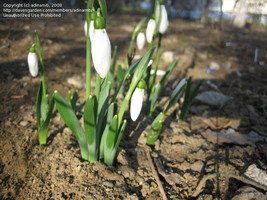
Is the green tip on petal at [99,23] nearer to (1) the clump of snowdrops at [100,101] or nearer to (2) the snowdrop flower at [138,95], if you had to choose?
(1) the clump of snowdrops at [100,101]

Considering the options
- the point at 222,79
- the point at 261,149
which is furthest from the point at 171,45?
the point at 261,149

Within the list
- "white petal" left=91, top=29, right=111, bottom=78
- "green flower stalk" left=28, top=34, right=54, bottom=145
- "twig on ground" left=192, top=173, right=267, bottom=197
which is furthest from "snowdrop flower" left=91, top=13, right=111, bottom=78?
"twig on ground" left=192, top=173, right=267, bottom=197

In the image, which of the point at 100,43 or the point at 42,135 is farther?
the point at 42,135

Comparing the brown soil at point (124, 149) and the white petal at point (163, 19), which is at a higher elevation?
the white petal at point (163, 19)

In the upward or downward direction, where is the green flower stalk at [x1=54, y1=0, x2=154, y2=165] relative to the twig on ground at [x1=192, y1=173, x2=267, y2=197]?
upward

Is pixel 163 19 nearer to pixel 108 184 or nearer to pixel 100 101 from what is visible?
pixel 100 101

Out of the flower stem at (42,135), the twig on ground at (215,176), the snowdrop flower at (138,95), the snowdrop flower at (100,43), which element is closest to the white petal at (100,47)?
the snowdrop flower at (100,43)

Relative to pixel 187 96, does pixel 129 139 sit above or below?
below

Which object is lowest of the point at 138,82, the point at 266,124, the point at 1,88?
the point at 266,124

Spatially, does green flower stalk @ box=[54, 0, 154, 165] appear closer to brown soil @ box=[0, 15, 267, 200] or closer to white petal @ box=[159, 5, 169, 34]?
brown soil @ box=[0, 15, 267, 200]

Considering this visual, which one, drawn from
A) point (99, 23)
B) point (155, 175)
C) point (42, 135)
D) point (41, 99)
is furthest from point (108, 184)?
point (99, 23)

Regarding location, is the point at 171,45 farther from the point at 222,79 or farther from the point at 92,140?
the point at 92,140
